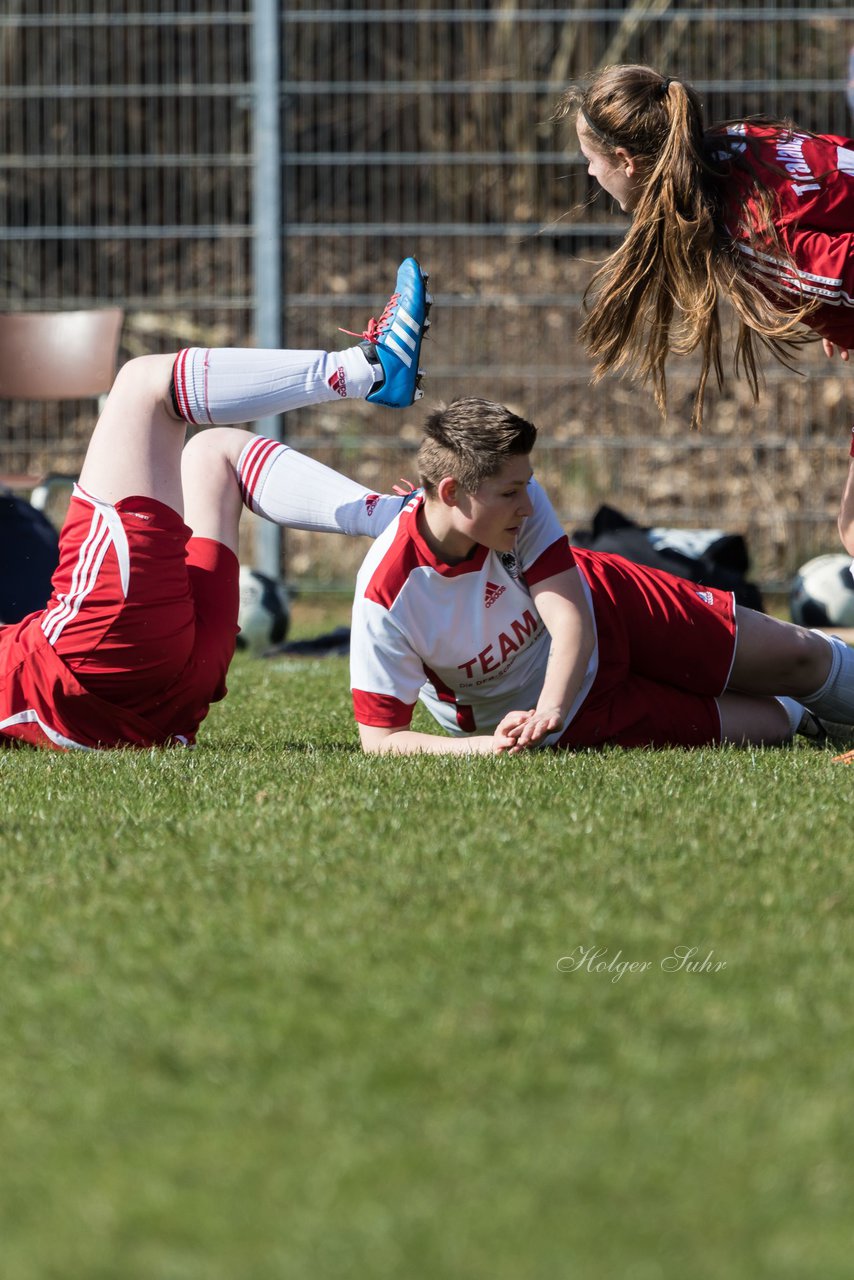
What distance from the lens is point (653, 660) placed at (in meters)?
3.91

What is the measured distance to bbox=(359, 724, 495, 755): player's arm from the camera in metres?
3.61

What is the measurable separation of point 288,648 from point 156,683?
3.17 metres

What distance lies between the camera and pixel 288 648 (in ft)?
23.1

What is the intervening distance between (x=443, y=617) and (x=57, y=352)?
4327 millimetres

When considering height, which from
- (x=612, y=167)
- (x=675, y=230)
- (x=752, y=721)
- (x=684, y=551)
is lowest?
(x=684, y=551)

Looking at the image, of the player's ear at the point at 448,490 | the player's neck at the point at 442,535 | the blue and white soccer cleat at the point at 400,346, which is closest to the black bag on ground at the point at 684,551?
the player's neck at the point at 442,535

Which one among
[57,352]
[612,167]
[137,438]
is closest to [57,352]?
[57,352]

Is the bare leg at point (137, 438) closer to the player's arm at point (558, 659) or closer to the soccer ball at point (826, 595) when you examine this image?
the player's arm at point (558, 659)

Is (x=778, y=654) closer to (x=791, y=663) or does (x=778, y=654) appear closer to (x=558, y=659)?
(x=791, y=663)

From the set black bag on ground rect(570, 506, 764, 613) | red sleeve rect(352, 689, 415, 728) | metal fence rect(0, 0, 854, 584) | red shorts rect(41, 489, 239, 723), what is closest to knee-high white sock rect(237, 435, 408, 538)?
red shorts rect(41, 489, 239, 723)

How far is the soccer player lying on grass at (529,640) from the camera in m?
3.51

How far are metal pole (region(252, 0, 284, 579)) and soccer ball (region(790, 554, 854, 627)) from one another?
283 cm

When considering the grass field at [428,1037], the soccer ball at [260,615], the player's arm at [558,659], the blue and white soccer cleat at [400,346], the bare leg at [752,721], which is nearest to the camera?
the grass field at [428,1037]

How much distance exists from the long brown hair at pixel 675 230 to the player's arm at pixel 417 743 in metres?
1.07
